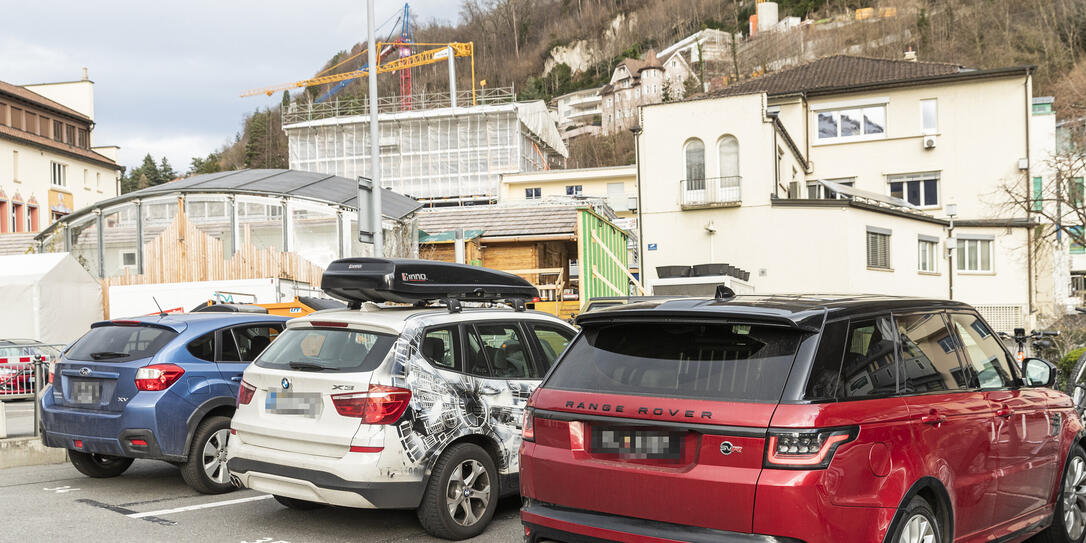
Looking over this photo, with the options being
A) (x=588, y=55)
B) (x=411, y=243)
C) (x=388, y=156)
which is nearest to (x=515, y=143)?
(x=388, y=156)

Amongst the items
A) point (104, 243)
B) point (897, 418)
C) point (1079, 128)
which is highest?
point (1079, 128)

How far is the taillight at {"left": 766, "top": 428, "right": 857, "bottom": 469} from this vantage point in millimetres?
3605

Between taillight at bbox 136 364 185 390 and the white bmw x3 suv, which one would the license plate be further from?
the white bmw x3 suv

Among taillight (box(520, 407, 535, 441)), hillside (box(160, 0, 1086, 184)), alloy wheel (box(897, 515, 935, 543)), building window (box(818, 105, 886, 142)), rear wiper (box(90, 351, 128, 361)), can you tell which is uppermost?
hillside (box(160, 0, 1086, 184))

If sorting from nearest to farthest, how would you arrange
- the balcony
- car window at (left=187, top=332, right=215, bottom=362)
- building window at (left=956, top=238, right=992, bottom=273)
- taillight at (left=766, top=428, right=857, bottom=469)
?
taillight at (left=766, top=428, right=857, bottom=469) < car window at (left=187, top=332, right=215, bottom=362) < the balcony < building window at (left=956, top=238, right=992, bottom=273)

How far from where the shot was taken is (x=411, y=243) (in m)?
24.4

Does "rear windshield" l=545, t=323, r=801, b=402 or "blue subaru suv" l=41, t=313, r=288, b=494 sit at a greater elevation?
"rear windshield" l=545, t=323, r=801, b=402

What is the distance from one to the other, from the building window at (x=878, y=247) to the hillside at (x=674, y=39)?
29.8ft

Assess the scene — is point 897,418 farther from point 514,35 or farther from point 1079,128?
point 514,35

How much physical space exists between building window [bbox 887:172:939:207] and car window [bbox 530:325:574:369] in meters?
41.5

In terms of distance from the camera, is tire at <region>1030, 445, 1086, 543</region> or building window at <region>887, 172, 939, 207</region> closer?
tire at <region>1030, 445, 1086, 543</region>

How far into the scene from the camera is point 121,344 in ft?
26.0

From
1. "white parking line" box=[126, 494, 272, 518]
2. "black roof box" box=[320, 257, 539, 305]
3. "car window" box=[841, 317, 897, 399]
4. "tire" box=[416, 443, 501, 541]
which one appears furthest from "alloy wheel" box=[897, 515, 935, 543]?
"white parking line" box=[126, 494, 272, 518]

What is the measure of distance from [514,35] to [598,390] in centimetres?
14223
